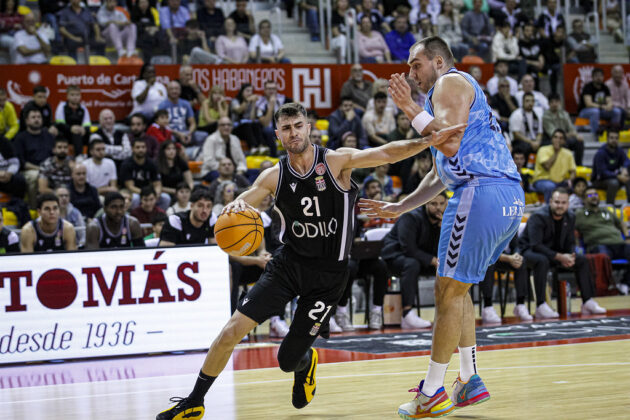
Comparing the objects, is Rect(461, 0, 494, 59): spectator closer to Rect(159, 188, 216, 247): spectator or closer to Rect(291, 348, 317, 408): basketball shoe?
Rect(159, 188, 216, 247): spectator

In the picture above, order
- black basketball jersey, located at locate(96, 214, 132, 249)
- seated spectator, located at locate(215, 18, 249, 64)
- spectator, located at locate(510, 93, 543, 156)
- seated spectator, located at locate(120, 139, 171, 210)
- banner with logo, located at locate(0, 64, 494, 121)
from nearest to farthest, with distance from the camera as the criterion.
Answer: black basketball jersey, located at locate(96, 214, 132, 249), seated spectator, located at locate(120, 139, 171, 210), banner with logo, located at locate(0, 64, 494, 121), seated spectator, located at locate(215, 18, 249, 64), spectator, located at locate(510, 93, 543, 156)

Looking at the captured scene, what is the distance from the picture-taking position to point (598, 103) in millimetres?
17578

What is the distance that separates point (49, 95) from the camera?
14117mm

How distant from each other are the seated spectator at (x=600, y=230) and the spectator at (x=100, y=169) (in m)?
7.11

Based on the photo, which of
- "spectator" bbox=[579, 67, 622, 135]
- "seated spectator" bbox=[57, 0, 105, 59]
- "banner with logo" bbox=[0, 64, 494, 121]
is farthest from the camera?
"spectator" bbox=[579, 67, 622, 135]

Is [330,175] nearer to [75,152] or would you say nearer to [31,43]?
[75,152]

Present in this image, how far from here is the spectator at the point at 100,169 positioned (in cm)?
1278

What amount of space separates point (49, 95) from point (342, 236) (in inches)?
392

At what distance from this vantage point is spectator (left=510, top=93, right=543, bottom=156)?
16.0 m

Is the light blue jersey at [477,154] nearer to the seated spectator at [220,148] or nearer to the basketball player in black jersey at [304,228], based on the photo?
the basketball player in black jersey at [304,228]

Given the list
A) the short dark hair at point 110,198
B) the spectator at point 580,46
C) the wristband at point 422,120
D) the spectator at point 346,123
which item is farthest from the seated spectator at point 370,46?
the wristband at point 422,120

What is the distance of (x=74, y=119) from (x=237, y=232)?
9263mm

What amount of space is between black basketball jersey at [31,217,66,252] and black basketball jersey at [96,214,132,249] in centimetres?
50

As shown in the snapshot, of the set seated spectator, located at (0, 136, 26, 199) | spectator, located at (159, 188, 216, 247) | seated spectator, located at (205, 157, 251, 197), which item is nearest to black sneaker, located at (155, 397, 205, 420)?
spectator, located at (159, 188, 216, 247)
